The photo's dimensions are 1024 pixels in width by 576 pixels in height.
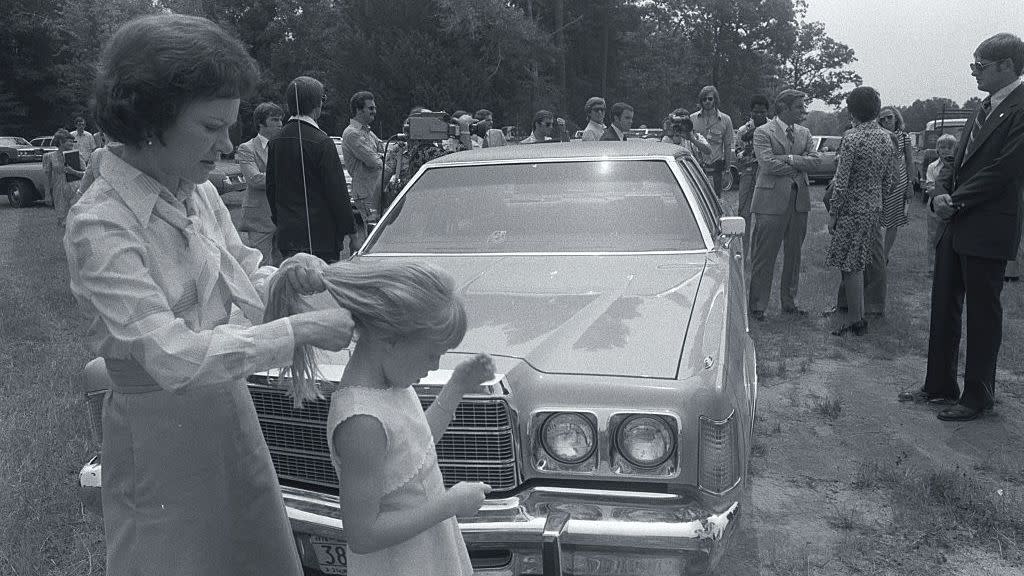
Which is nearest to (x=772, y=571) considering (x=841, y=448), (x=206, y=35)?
(x=841, y=448)

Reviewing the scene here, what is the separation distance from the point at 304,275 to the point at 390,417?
0.31m

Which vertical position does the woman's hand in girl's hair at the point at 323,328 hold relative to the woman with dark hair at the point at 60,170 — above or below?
above

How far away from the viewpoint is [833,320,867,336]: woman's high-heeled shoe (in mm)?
6684

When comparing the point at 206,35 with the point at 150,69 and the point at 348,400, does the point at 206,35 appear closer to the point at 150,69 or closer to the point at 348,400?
the point at 150,69

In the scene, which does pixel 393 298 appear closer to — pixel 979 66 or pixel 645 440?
pixel 645 440

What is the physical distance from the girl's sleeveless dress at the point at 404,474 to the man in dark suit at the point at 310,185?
3440 millimetres

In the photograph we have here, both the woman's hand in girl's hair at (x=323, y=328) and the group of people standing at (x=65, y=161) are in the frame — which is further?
the group of people standing at (x=65, y=161)

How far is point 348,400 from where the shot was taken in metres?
1.58

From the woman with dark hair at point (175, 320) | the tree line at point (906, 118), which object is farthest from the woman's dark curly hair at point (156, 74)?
the tree line at point (906, 118)

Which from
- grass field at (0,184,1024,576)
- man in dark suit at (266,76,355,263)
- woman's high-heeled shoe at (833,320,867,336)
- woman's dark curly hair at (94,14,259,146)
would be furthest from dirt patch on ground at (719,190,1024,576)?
man in dark suit at (266,76,355,263)

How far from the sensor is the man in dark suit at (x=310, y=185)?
4.96 metres

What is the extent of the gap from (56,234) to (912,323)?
13110 millimetres

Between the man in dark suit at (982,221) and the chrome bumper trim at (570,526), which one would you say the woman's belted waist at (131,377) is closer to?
the chrome bumper trim at (570,526)

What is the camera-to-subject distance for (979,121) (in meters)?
4.67
